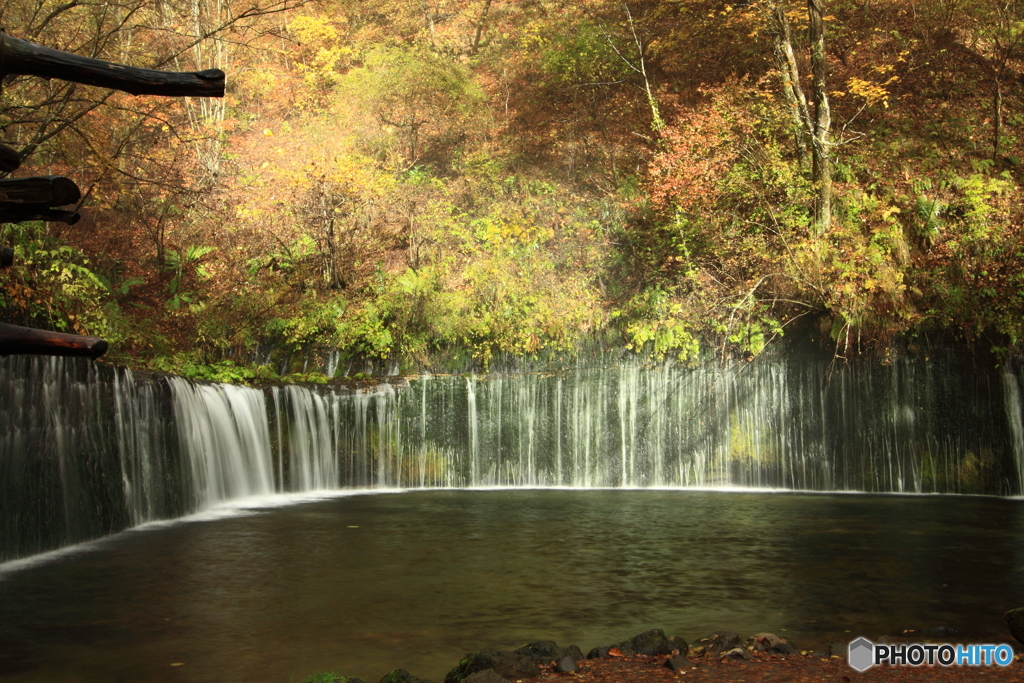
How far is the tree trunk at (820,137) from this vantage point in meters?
15.8

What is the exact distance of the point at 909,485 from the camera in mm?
14250

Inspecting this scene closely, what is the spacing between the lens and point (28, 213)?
4.35 metres

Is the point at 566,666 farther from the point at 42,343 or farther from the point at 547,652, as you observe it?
the point at 42,343

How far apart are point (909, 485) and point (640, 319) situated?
533cm

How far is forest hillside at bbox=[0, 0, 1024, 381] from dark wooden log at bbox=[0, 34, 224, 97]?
645cm

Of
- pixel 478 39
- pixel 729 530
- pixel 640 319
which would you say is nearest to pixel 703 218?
pixel 640 319

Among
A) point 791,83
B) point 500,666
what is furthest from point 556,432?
point 500,666

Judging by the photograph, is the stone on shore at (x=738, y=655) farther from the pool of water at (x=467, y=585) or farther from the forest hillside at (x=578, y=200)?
the forest hillside at (x=578, y=200)

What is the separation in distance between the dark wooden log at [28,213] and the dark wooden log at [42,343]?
0.53 meters

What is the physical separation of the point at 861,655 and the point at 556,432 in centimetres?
1070

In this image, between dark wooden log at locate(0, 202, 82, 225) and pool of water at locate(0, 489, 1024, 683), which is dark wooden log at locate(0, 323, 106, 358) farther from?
pool of water at locate(0, 489, 1024, 683)

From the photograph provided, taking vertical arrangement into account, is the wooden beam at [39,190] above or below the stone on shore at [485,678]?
above

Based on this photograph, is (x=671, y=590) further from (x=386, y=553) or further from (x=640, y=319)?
(x=640, y=319)

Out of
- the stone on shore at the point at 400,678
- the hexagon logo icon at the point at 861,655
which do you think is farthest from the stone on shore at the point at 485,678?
the hexagon logo icon at the point at 861,655
